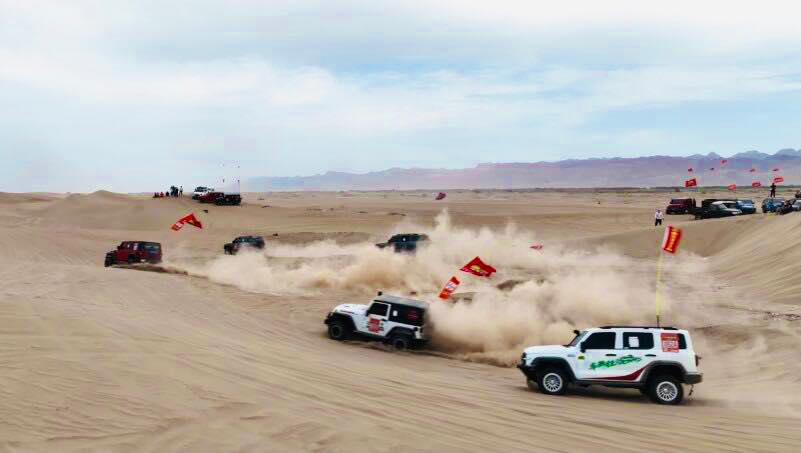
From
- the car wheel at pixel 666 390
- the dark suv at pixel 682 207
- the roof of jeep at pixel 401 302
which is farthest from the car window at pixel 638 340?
the dark suv at pixel 682 207

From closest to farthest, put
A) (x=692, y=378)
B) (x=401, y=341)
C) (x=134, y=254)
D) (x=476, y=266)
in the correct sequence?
(x=692, y=378), (x=401, y=341), (x=476, y=266), (x=134, y=254)

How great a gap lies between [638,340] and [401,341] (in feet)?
23.8

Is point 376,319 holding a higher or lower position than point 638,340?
lower

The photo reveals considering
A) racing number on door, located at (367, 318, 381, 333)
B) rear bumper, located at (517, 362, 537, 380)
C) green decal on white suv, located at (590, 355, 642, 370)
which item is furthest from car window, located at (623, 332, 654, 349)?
racing number on door, located at (367, 318, 381, 333)

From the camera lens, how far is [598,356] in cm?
1457

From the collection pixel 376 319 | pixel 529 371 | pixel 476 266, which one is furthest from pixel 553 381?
pixel 476 266

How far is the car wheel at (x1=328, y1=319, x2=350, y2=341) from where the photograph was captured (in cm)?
2033

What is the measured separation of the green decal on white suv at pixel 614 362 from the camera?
14.4m

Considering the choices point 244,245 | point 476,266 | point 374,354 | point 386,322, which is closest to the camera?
point 374,354

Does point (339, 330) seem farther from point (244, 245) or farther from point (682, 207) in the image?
point (682, 207)

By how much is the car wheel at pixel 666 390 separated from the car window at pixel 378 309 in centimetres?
814

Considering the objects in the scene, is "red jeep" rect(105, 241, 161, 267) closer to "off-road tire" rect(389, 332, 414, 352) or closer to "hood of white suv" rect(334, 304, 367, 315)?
"hood of white suv" rect(334, 304, 367, 315)

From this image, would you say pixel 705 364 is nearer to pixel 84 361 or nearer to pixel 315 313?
pixel 315 313

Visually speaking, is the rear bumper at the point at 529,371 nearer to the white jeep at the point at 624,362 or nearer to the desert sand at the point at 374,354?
the white jeep at the point at 624,362
